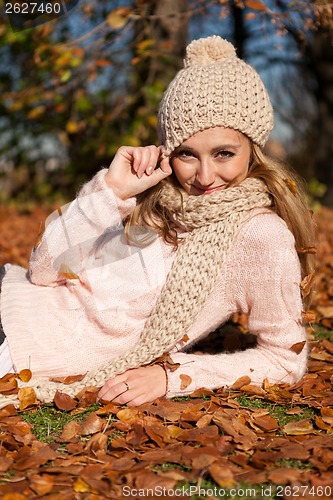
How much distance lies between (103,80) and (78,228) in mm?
7334

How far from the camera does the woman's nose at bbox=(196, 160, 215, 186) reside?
2.50 meters

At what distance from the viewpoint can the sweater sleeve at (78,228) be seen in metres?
2.55

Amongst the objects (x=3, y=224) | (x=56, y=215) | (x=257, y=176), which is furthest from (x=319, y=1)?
(x=3, y=224)

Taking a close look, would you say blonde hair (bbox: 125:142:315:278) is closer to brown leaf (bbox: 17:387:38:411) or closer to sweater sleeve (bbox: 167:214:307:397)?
sweater sleeve (bbox: 167:214:307:397)

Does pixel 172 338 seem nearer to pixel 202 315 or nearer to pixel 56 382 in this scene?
pixel 202 315

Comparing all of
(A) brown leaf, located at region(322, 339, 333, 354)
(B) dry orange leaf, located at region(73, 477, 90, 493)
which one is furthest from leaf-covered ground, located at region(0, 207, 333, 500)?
(A) brown leaf, located at region(322, 339, 333, 354)

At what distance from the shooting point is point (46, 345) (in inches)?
99.7

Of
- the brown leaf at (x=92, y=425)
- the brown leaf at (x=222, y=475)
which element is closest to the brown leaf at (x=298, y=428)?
the brown leaf at (x=222, y=475)

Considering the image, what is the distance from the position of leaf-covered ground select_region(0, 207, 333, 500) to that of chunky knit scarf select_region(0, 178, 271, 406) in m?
0.15

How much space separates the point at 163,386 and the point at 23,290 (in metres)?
0.77

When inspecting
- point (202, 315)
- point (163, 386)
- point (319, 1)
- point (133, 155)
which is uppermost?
point (319, 1)

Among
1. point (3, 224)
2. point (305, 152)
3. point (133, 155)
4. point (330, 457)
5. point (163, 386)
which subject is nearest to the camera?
point (330, 457)

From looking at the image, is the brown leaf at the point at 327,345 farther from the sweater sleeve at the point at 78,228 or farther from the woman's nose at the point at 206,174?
the sweater sleeve at the point at 78,228

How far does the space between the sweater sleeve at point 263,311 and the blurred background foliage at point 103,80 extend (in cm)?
238
